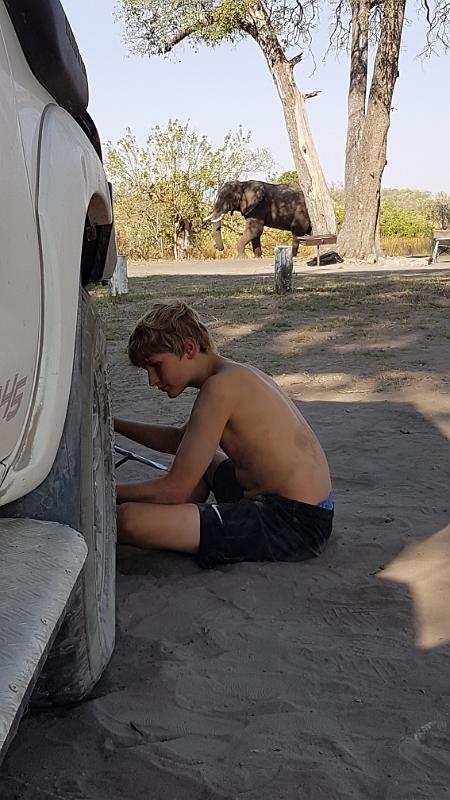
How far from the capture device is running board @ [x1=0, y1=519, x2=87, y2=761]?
128 cm

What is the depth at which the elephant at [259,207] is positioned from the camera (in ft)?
84.9

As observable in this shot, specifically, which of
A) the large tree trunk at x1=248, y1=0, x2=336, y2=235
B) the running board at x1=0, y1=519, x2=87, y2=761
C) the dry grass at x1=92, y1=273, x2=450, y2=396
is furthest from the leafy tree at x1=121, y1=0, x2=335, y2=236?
the running board at x1=0, y1=519, x2=87, y2=761

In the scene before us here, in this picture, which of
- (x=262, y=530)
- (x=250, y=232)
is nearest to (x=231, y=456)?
(x=262, y=530)

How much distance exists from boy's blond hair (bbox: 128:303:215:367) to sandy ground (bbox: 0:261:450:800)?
0.75m

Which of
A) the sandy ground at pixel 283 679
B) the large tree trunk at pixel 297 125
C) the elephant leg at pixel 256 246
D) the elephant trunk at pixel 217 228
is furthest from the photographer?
the elephant leg at pixel 256 246

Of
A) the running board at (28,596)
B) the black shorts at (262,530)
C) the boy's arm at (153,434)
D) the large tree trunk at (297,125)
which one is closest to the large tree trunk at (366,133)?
the large tree trunk at (297,125)

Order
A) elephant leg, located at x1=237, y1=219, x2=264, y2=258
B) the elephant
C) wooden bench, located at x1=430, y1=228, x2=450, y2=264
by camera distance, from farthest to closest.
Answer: elephant leg, located at x1=237, y1=219, x2=264, y2=258 < the elephant < wooden bench, located at x1=430, y1=228, x2=450, y2=264

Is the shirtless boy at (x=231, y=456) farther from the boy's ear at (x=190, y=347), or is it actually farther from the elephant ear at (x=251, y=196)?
the elephant ear at (x=251, y=196)

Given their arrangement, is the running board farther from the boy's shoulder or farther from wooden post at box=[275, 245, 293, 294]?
wooden post at box=[275, 245, 293, 294]

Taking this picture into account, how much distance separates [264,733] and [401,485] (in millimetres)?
2011

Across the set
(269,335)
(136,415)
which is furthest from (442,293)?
(136,415)

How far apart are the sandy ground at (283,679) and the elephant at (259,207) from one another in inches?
894

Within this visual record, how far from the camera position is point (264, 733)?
1956 millimetres

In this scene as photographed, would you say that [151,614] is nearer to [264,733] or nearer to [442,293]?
[264,733]
